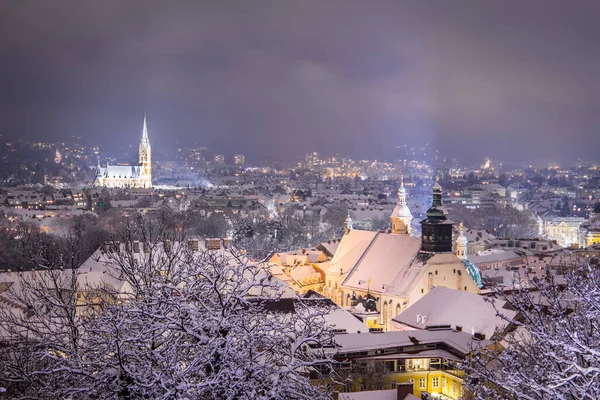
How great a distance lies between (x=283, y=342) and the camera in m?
9.73

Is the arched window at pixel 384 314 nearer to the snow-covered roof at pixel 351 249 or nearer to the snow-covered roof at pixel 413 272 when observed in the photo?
the snow-covered roof at pixel 413 272

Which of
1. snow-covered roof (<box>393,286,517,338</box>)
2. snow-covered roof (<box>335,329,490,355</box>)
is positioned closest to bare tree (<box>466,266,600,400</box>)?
snow-covered roof (<box>335,329,490,355</box>)

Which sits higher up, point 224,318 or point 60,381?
point 224,318

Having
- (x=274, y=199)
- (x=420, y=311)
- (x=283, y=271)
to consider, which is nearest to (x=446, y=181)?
(x=274, y=199)

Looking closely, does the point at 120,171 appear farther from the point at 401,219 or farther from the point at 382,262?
the point at 382,262

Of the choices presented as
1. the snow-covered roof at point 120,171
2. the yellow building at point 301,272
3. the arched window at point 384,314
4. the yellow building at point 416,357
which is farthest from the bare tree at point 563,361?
the snow-covered roof at point 120,171

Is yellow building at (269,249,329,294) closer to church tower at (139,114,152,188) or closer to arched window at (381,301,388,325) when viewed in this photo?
arched window at (381,301,388,325)

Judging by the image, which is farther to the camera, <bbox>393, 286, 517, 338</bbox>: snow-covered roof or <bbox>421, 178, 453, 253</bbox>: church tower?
<bbox>421, 178, 453, 253</bbox>: church tower

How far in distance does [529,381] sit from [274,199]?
5158 inches

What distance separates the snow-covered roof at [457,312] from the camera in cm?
2762

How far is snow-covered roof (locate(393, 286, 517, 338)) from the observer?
27625 millimetres

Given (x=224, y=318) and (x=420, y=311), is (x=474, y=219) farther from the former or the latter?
(x=224, y=318)

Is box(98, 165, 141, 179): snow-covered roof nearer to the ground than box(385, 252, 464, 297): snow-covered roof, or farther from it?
farther from it

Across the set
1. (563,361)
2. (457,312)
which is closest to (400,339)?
(457,312)
